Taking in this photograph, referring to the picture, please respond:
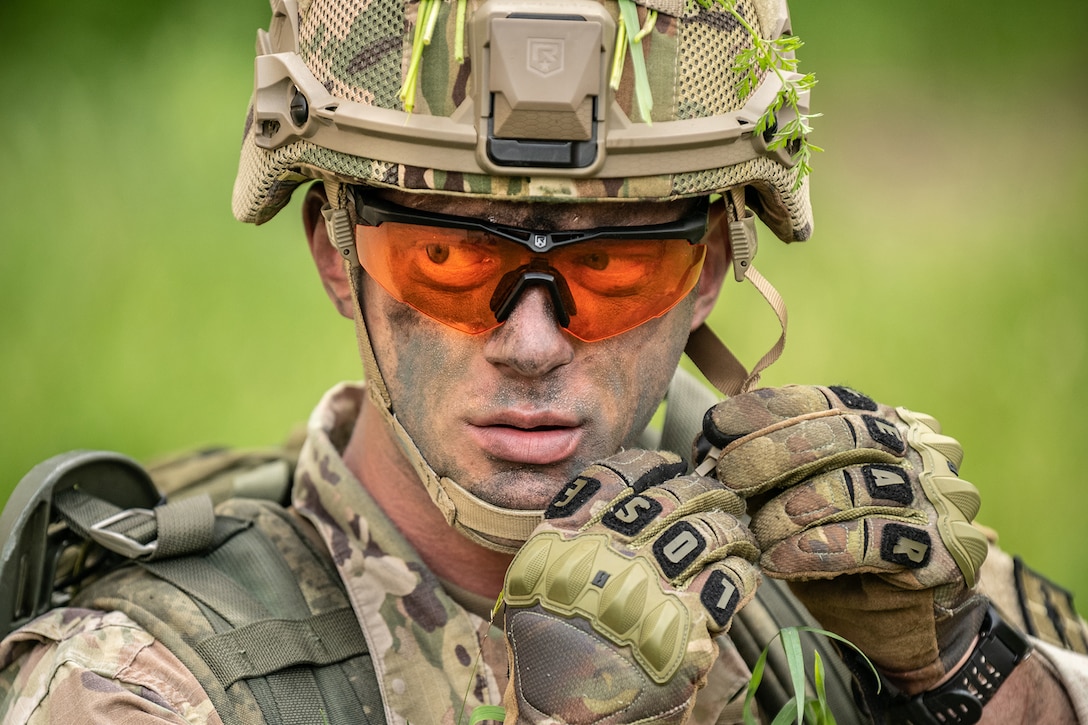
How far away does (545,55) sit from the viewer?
2270 millimetres

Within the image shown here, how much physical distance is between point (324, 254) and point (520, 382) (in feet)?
2.00

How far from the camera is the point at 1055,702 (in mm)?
2758

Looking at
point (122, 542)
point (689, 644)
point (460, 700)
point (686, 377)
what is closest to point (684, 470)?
point (689, 644)

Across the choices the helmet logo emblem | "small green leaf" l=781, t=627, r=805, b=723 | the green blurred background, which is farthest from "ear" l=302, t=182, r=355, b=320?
the green blurred background

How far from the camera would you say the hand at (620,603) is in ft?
6.82

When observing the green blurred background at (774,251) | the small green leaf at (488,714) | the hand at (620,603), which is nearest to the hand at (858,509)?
the hand at (620,603)

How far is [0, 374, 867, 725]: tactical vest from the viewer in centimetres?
248

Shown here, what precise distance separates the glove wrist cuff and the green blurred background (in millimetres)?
3329

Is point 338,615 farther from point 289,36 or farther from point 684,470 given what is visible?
point 289,36

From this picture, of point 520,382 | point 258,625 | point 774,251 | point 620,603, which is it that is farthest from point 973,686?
point 774,251

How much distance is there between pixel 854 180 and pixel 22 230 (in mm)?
3748

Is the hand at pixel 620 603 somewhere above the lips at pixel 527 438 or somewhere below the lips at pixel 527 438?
below

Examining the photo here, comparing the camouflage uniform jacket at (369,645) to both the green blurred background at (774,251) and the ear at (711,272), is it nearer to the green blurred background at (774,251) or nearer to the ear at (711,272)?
the ear at (711,272)

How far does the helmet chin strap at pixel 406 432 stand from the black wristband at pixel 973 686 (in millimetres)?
678
